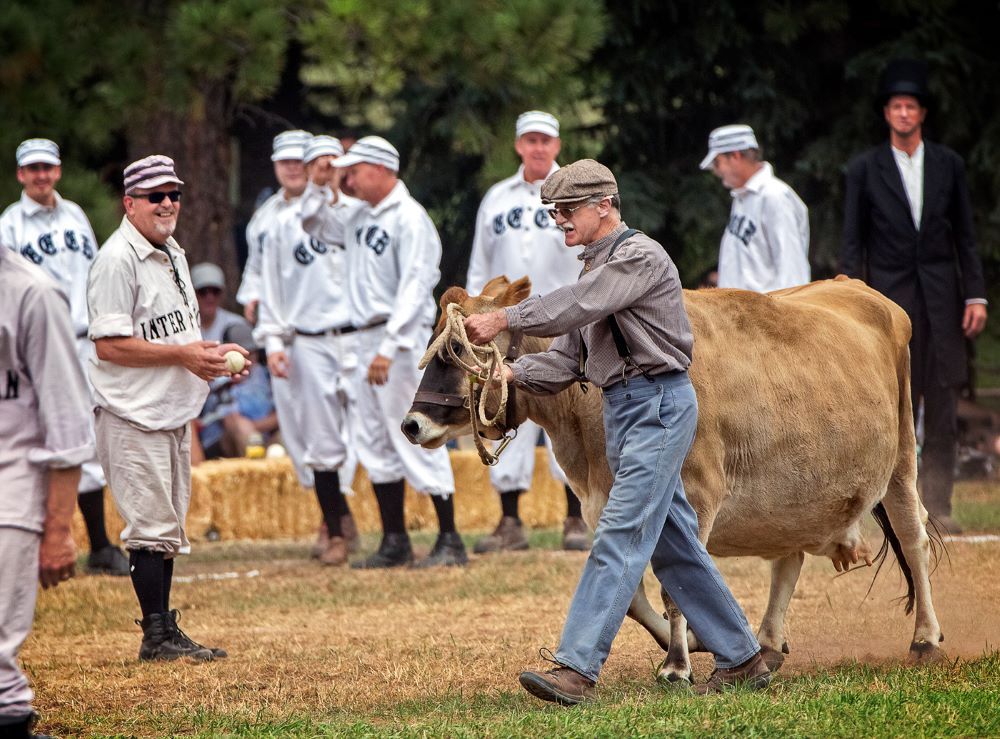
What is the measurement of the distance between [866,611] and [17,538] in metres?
5.06

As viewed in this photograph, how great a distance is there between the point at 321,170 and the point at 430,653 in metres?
4.87

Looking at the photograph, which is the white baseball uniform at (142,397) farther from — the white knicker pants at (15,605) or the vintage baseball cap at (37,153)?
the vintage baseball cap at (37,153)

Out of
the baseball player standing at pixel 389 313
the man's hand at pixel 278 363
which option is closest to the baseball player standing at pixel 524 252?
the baseball player standing at pixel 389 313

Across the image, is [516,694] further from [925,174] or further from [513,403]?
[925,174]

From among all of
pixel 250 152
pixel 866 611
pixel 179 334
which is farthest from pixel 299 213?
pixel 250 152

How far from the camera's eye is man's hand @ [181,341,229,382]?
7.65 metres

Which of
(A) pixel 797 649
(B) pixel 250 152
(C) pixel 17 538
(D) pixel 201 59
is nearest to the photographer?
(C) pixel 17 538

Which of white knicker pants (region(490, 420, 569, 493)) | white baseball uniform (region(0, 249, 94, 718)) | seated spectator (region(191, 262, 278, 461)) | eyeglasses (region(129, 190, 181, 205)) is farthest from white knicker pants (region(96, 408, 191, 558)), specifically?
A: seated spectator (region(191, 262, 278, 461))

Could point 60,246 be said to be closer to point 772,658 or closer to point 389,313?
point 389,313

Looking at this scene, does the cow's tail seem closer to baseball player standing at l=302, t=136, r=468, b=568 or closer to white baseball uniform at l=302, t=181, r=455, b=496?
baseball player standing at l=302, t=136, r=468, b=568

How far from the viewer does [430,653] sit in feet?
25.4

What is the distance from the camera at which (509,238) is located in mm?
11523

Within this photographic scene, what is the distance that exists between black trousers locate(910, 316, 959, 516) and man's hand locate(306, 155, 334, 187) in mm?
4352

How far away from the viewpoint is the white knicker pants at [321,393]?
11.5 m
